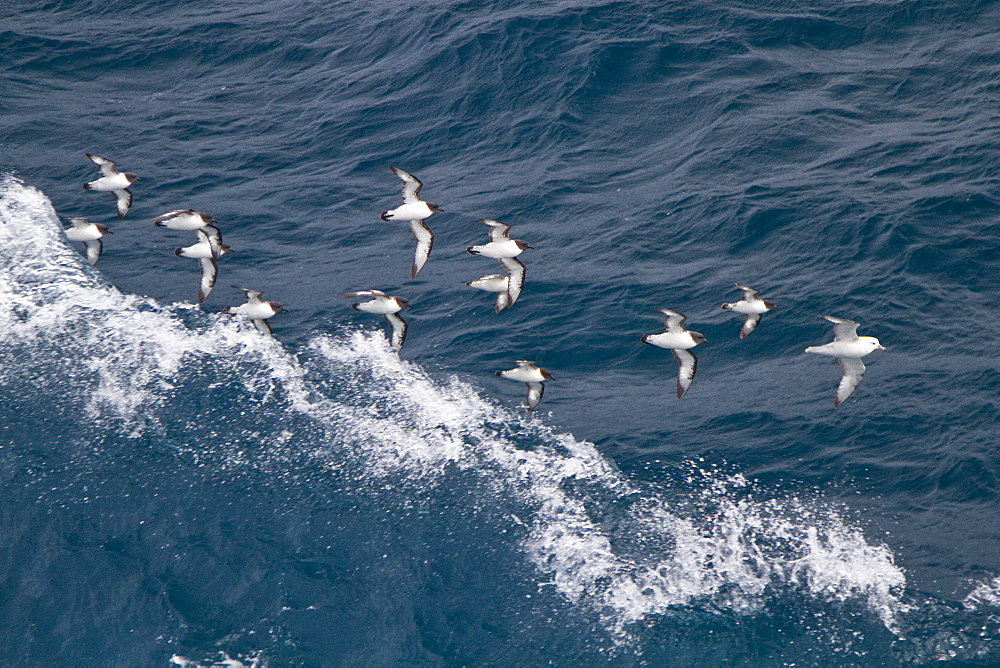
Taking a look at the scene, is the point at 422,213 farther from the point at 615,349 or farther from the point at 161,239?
the point at 161,239

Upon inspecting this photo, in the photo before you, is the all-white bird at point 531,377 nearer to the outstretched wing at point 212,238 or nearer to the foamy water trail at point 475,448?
the foamy water trail at point 475,448

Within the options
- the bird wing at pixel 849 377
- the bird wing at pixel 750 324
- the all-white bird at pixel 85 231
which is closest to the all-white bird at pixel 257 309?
the all-white bird at pixel 85 231

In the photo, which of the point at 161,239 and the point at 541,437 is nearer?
the point at 541,437

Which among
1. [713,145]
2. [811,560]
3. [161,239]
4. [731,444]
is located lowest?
[811,560]

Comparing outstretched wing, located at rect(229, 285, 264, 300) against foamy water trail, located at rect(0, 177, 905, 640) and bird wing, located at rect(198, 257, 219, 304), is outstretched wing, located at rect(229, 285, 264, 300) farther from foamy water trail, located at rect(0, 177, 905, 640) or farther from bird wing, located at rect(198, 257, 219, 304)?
bird wing, located at rect(198, 257, 219, 304)

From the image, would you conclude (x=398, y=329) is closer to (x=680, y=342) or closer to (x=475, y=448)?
(x=475, y=448)

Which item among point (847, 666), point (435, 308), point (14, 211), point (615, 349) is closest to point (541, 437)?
point (615, 349)

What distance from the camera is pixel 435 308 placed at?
3222 cm

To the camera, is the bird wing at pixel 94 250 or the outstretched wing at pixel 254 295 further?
the bird wing at pixel 94 250

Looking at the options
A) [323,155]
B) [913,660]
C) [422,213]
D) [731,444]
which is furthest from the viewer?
[323,155]

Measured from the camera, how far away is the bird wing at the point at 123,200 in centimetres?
3306

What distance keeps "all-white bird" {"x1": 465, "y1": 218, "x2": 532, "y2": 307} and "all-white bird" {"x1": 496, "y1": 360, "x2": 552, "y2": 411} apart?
2415 mm

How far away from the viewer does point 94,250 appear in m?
32.2

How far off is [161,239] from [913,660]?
80.5 feet
